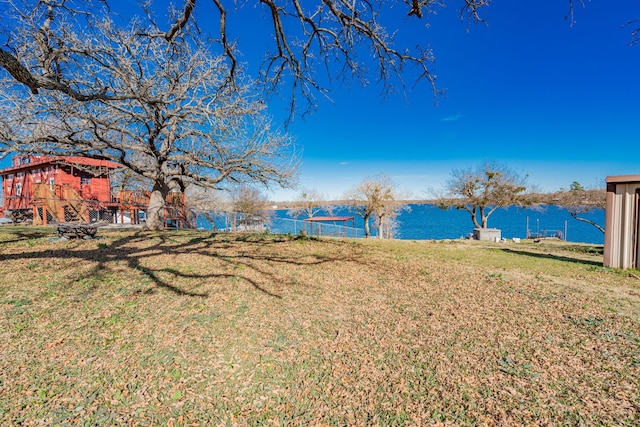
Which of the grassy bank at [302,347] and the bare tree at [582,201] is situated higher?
the bare tree at [582,201]

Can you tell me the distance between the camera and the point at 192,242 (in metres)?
8.98

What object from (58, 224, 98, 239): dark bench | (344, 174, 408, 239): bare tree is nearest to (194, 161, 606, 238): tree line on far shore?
(344, 174, 408, 239): bare tree

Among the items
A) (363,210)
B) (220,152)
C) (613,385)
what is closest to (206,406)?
(613,385)

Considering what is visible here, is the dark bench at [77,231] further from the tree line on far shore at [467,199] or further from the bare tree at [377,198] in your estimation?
the bare tree at [377,198]

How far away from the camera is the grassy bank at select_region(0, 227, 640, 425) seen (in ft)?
7.58

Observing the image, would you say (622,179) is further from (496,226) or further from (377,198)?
(496,226)

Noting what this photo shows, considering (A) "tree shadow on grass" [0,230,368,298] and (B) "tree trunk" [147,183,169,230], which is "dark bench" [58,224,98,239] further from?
(B) "tree trunk" [147,183,169,230]

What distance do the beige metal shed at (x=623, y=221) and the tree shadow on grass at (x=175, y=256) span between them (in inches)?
271

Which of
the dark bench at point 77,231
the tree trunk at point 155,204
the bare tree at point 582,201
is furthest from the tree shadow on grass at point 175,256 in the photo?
the bare tree at point 582,201

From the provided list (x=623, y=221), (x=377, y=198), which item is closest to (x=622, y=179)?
(x=623, y=221)

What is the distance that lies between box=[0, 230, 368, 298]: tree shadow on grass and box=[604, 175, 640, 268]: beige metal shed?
6.87 meters

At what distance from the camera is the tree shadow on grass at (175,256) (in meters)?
5.43

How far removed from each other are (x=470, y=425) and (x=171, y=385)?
7.94 ft

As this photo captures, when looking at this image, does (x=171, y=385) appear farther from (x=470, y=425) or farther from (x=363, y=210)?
(x=363, y=210)
